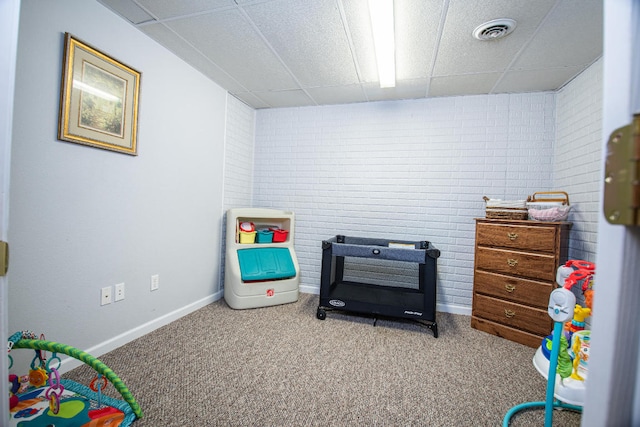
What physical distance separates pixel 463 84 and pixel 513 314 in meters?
2.15

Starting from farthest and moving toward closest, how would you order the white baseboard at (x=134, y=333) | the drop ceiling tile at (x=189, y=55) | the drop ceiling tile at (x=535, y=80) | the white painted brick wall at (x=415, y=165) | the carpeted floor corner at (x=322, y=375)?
the white painted brick wall at (x=415, y=165)
the drop ceiling tile at (x=535, y=80)
the drop ceiling tile at (x=189, y=55)
the white baseboard at (x=134, y=333)
the carpeted floor corner at (x=322, y=375)

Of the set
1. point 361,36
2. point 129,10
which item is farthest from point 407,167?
point 129,10

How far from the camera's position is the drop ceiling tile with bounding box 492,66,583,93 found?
7.45ft

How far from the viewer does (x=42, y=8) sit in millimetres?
1420

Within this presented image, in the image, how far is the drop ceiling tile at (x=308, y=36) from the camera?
1.70m

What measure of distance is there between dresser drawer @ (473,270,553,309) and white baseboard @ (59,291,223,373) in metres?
2.71

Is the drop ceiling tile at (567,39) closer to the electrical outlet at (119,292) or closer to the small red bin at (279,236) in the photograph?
the small red bin at (279,236)

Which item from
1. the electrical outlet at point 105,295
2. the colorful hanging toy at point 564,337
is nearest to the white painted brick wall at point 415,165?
the colorful hanging toy at point 564,337

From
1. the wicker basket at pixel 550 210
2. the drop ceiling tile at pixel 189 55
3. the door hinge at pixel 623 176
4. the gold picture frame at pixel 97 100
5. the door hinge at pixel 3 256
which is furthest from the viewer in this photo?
the wicker basket at pixel 550 210

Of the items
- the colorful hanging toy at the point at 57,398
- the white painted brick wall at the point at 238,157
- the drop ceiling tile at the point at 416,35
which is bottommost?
the colorful hanging toy at the point at 57,398

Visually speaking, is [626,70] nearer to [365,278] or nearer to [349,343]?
[349,343]

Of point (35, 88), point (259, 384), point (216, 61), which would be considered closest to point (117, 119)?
point (35, 88)

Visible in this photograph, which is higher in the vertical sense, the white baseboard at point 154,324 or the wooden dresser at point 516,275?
the wooden dresser at point 516,275

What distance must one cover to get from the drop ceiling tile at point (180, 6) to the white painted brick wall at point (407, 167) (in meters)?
1.69
